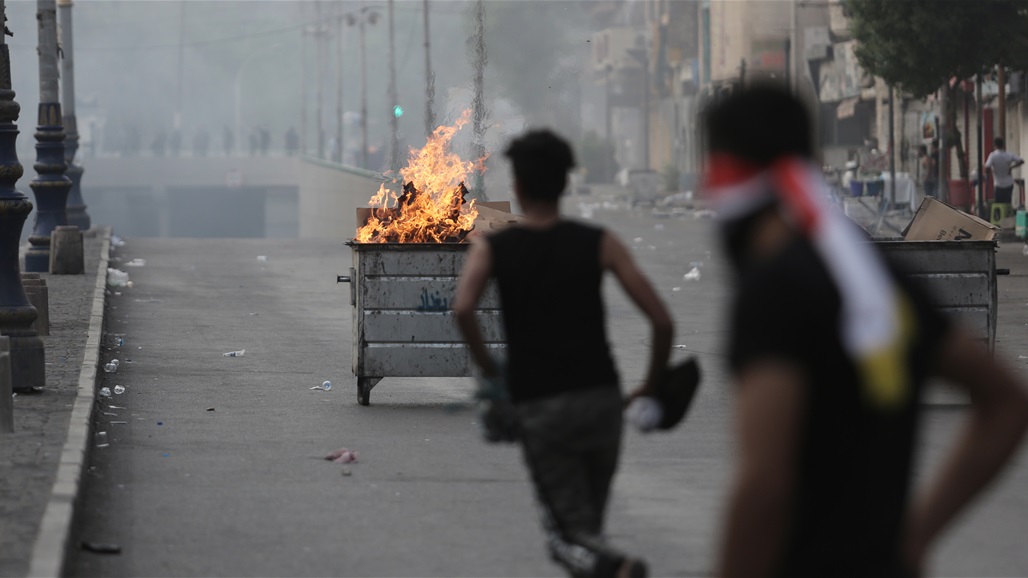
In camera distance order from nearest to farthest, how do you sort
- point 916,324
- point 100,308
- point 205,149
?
point 916,324
point 100,308
point 205,149

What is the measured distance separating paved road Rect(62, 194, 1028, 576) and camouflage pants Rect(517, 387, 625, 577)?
1.80 meters

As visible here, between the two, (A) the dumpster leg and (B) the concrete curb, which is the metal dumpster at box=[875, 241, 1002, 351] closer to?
(A) the dumpster leg

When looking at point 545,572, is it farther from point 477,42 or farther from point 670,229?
point 670,229

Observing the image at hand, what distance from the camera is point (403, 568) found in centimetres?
739

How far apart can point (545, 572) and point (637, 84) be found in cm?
9314

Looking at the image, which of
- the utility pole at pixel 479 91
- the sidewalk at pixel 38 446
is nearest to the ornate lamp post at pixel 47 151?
the utility pole at pixel 479 91

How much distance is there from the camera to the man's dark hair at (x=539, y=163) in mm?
5574

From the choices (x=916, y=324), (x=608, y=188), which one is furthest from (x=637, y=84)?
(x=916, y=324)

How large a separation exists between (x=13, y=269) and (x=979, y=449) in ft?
31.8

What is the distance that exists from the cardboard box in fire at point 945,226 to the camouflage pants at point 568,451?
24.6 feet

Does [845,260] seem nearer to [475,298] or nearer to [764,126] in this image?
[764,126]

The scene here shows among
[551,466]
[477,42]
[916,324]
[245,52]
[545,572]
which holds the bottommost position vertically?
[545,572]

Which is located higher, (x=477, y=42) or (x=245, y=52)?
(x=245, y=52)

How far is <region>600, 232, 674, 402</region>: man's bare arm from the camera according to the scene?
5.41m
